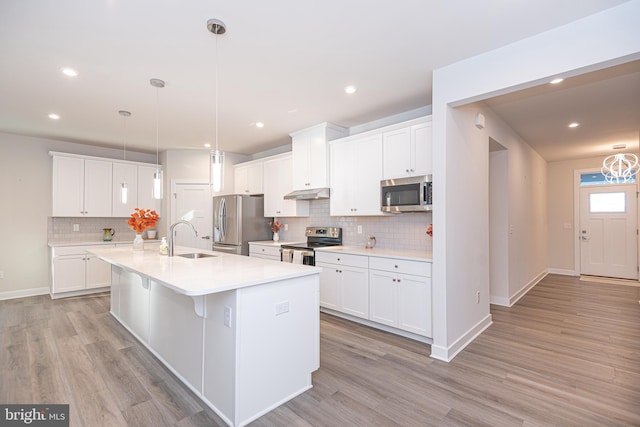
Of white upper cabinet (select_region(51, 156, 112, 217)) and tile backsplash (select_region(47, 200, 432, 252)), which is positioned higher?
white upper cabinet (select_region(51, 156, 112, 217))

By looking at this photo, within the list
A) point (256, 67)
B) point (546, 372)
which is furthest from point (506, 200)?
point (256, 67)

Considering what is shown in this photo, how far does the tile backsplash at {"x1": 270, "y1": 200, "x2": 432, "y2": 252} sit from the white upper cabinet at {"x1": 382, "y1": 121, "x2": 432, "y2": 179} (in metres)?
0.63

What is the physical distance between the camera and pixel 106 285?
532 centimetres

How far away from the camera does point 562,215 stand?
22.8ft

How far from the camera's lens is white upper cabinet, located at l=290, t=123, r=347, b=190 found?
4391mm

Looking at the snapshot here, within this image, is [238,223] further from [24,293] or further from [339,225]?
[24,293]

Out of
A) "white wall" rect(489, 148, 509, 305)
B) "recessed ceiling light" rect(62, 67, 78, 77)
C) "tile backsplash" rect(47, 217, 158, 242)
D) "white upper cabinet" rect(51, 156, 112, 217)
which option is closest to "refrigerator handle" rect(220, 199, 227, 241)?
"tile backsplash" rect(47, 217, 158, 242)

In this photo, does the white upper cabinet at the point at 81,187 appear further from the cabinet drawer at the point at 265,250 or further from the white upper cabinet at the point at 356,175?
the white upper cabinet at the point at 356,175

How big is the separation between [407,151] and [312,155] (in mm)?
1509

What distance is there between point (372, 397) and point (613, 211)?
7151 millimetres

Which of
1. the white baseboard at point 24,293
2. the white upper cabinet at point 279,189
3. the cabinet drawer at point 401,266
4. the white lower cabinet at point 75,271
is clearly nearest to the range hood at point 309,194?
the white upper cabinet at point 279,189

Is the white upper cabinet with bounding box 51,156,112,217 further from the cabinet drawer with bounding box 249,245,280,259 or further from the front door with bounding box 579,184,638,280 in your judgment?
the front door with bounding box 579,184,638,280

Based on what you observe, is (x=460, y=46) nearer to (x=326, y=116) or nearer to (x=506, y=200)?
(x=326, y=116)

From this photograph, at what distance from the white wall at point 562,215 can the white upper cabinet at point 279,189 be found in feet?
19.1
